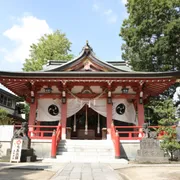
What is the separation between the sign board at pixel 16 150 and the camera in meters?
11.1

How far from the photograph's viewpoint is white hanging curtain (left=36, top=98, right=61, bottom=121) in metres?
16.1

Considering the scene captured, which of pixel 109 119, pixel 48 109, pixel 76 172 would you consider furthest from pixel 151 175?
pixel 48 109

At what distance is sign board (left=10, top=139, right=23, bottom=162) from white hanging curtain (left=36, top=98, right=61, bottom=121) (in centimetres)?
455

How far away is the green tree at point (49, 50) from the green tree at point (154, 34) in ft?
35.1

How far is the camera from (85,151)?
1291 cm

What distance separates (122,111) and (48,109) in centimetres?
564

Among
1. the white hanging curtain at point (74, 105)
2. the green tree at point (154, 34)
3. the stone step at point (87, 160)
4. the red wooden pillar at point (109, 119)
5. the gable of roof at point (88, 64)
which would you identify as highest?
the green tree at point (154, 34)

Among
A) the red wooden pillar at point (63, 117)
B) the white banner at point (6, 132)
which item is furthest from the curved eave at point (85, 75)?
the white banner at point (6, 132)

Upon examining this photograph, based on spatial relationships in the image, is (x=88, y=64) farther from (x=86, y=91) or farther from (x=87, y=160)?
(x=87, y=160)

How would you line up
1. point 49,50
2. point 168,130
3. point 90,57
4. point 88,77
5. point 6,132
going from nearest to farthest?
1. point 168,130
2. point 6,132
3. point 88,77
4. point 90,57
5. point 49,50

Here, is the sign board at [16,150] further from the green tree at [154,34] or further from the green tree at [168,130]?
the green tree at [154,34]

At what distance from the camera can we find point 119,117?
52.2 ft

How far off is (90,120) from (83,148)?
224 inches

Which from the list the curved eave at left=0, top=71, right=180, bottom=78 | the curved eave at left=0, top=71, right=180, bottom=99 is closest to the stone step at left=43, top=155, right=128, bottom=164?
the curved eave at left=0, top=71, right=180, bottom=99
